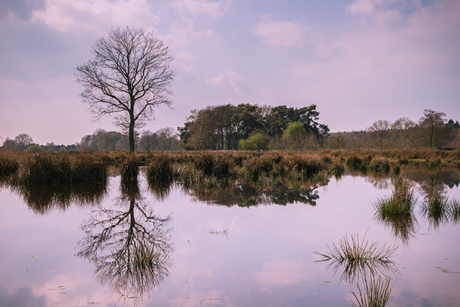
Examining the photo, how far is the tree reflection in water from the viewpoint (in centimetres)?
306

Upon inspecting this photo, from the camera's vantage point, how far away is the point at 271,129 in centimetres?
5866

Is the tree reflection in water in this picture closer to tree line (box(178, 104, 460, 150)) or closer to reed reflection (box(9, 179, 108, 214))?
reed reflection (box(9, 179, 108, 214))

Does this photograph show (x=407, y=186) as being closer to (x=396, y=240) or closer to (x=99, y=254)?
(x=396, y=240)

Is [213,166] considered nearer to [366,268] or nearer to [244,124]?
[366,268]

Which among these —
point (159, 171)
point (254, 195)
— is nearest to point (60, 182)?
point (159, 171)

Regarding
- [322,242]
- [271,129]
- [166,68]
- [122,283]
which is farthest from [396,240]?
[271,129]

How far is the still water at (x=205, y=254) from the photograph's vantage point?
2756 millimetres

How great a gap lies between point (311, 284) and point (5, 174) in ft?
45.8

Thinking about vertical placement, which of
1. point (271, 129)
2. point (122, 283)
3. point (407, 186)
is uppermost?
point (271, 129)

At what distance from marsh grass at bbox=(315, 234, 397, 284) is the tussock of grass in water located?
143 mm

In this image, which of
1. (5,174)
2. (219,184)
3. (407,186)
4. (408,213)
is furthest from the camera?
(5,174)

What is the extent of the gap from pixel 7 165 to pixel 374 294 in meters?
14.8

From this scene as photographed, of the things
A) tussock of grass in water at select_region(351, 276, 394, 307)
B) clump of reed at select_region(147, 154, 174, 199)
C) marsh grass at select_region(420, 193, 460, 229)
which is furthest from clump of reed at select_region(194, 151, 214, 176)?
tussock of grass in water at select_region(351, 276, 394, 307)

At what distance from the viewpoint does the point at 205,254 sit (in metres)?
3.77
